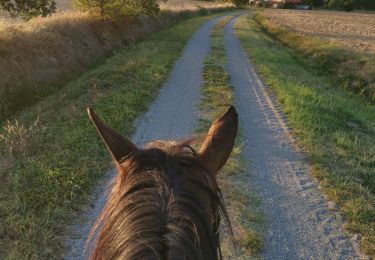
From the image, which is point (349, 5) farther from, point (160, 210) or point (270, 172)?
point (160, 210)

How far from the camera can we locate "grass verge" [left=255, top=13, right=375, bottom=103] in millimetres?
13555

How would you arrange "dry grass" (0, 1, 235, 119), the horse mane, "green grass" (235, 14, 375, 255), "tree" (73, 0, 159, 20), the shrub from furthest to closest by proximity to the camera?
1. the shrub
2. "tree" (73, 0, 159, 20)
3. "dry grass" (0, 1, 235, 119)
4. "green grass" (235, 14, 375, 255)
5. the horse mane

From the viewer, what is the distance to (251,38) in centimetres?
2348

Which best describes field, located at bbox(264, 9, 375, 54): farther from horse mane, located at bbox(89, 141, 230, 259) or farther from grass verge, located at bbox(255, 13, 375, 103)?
horse mane, located at bbox(89, 141, 230, 259)

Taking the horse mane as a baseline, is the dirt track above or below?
below

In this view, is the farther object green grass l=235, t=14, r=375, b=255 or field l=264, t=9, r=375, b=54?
field l=264, t=9, r=375, b=54

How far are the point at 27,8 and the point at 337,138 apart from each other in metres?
10.8

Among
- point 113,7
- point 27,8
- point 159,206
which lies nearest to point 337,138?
point 159,206

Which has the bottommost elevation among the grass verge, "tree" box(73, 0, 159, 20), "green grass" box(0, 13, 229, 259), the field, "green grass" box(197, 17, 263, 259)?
the field

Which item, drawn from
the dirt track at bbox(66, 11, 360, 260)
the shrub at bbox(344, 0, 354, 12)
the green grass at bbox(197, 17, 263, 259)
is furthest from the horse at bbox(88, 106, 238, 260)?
the shrub at bbox(344, 0, 354, 12)

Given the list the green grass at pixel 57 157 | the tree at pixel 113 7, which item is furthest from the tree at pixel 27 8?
the green grass at pixel 57 157

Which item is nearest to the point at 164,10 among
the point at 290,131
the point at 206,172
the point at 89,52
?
the point at 89,52

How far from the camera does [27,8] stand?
45.8 ft

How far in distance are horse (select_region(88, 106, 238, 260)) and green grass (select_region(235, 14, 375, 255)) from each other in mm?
3565
